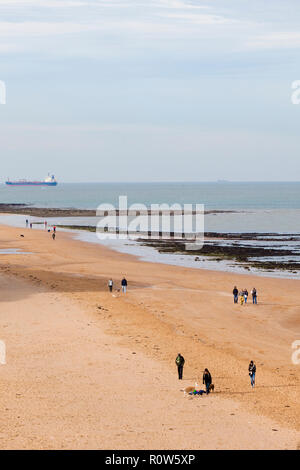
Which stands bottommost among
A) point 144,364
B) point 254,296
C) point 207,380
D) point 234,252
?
point 144,364

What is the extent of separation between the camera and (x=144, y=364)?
24.6 meters

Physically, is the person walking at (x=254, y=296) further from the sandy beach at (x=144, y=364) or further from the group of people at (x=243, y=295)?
the sandy beach at (x=144, y=364)

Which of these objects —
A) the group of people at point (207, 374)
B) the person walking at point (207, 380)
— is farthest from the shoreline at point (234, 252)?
the person walking at point (207, 380)

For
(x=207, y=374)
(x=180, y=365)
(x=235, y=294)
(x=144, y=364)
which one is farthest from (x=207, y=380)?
(x=235, y=294)

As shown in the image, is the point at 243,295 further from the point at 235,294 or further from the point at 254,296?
the point at 254,296

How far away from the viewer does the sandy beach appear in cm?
1786

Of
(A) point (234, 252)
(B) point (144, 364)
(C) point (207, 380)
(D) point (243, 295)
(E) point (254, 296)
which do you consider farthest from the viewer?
(A) point (234, 252)

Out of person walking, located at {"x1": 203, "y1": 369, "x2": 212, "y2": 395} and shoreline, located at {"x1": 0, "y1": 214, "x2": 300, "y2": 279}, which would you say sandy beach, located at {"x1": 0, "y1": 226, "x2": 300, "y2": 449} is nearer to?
person walking, located at {"x1": 203, "y1": 369, "x2": 212, "y2": 395}

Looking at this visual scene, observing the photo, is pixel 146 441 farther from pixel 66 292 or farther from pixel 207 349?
pixel 66 292

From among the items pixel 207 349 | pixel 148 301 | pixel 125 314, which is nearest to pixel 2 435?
pixel 207 349

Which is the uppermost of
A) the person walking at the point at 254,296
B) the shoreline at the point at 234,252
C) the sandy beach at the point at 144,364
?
the shoreline at the point at 234,252

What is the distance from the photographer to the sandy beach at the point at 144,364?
17859mm

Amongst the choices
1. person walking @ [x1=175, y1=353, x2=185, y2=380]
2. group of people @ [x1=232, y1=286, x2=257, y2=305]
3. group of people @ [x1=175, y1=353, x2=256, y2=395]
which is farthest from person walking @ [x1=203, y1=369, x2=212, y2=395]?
group of people @ [x1=232, y1=286, x2=257, y2=305]

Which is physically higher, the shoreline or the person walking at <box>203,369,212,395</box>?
the shoreline
